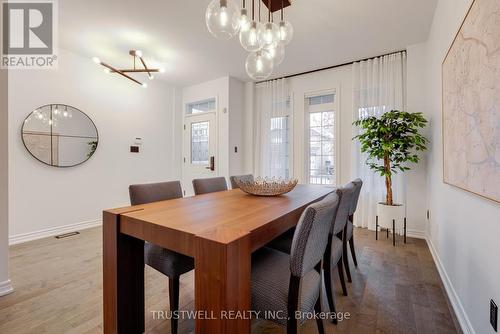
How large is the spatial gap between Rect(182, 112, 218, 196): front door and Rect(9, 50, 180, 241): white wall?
0.27 metres

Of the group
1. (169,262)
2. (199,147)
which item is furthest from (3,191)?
(199,147)

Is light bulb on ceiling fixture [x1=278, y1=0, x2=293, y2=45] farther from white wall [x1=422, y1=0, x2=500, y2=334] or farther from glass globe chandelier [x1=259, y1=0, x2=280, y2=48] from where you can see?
white wall [x1=422, y1=0, x2=500, y2=334]

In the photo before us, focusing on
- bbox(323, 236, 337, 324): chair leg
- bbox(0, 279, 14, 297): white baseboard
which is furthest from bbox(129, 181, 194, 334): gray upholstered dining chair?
bbox(0, 279, 14, 297): white baseboard

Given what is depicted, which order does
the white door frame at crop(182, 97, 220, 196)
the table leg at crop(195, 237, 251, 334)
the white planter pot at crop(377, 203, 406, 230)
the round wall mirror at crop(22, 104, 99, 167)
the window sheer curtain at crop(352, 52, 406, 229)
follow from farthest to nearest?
the white door frame at crop(182, 97, 220, 196) → the window sheer curtain at crop(352, 52, 406, 229) → the round wall mirror at crop(22, 104, 99, 167) → the white planter pot at crop(377, 203, 406, 230) → the table leg at crop(195, 237, 251, 334)

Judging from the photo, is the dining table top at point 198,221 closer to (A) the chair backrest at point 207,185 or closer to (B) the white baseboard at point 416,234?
(A) the chair backrest at point 207,185

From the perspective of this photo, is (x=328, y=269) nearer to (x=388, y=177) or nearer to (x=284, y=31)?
(x=284, y=31)

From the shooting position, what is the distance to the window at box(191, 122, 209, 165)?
4836mm

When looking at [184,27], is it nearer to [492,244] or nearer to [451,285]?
[492,244]

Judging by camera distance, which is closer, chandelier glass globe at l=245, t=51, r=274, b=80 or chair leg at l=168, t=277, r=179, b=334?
chair leg at l=168, t=277, r=179, b=334

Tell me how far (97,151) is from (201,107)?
2158 millimetres

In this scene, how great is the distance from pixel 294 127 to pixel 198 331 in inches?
148

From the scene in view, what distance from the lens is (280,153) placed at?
4.35 m

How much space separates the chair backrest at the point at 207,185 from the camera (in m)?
2.29

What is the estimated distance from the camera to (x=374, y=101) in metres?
3.42
